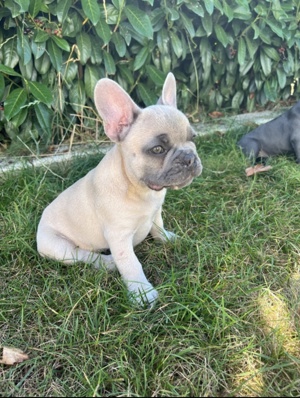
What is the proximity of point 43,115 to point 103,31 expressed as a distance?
1.09 m

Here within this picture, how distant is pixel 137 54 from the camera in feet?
15.4

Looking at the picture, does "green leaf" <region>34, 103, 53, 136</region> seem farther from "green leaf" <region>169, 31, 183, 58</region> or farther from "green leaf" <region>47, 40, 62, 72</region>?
"green leaf" <region>169, 31, 183, 58</region>

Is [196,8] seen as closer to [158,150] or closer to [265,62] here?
[265,62]

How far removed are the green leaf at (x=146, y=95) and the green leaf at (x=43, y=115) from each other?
3.78 feet

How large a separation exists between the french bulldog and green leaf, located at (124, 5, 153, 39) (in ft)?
5.45

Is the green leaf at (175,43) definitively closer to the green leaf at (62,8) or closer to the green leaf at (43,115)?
the green leaf at (62,8)

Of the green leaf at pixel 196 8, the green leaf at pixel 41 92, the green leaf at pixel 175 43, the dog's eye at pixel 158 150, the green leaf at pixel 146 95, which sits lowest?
the green leaf at pixel 146 95

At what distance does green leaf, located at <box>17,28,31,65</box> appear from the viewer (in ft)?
13.3

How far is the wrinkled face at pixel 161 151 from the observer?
2.45 m

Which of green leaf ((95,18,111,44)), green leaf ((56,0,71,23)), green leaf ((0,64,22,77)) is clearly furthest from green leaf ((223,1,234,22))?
green leaf ((0,64,22,77))

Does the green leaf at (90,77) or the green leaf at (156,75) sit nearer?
the green leaf at (90,77)

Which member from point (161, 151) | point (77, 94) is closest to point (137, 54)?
point (77, 94)

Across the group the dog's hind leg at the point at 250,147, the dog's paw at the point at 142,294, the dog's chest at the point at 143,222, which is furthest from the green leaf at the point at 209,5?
the dog's paw at the point at 142,294

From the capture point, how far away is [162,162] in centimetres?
248
